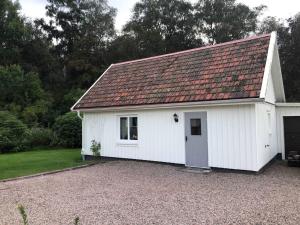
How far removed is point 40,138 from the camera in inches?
896

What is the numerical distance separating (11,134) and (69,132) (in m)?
3.84

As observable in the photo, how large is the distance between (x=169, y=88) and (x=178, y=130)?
1.94m

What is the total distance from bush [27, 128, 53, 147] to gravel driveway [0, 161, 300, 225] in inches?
448

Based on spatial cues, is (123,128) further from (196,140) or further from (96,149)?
(196,140)

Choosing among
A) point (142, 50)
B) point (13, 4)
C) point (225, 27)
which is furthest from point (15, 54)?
point (225, 27)

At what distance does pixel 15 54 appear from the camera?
38938mm

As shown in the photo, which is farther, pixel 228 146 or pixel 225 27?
pixel 225 27

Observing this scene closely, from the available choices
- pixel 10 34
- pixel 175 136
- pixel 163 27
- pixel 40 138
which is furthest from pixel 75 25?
pixel 175 136

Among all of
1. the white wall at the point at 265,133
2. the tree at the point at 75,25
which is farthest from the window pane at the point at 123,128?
the tree at the point at 75,25

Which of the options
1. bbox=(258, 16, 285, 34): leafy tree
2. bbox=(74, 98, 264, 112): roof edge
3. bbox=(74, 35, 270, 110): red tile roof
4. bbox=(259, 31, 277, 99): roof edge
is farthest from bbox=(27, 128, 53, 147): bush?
bbox=(258, 16, 285, 34): leafy tree

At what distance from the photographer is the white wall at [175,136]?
11.0 metres

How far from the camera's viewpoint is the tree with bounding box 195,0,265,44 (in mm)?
36062

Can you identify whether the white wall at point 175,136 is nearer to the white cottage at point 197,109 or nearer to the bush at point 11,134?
the white cottage at point 197,109

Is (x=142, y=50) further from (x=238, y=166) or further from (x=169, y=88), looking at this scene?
(x=238, y=166)
